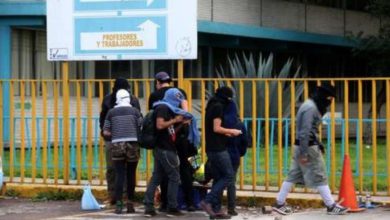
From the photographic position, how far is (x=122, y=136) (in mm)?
9984

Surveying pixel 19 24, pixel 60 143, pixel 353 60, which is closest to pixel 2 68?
pixel 19 24

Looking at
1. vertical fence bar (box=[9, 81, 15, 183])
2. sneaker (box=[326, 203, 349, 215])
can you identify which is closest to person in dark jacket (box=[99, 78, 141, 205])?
vertical fence bar (box=[9, 81, 15, 183])

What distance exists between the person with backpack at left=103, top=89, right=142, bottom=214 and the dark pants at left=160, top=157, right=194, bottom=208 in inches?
17.9

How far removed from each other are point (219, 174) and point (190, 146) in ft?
2.35

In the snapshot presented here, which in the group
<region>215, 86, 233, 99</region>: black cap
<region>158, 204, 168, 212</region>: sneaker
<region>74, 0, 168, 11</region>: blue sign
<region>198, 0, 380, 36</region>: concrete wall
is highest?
<region>198, 0, 380, 36</region>: concrete wall

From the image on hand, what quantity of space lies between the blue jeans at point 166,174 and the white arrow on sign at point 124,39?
2.16 metres

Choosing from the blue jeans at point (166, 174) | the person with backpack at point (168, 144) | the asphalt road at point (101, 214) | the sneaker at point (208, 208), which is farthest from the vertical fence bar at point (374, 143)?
the blue jeans at point (166, 174)

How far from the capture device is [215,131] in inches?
373

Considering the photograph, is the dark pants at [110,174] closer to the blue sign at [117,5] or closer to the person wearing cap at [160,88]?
the person wearing cap at [160,88]

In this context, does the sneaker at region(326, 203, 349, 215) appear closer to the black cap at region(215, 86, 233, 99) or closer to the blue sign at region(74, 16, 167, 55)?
the black cap at region(215, 86, 233, 99)

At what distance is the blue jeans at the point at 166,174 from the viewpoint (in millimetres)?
9758

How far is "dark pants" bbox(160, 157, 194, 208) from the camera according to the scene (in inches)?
400

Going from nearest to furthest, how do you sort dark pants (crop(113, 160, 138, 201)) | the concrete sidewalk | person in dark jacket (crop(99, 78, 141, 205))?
dark pants (crop(113, 160, 138, 201))
person in dark jacket (crop(99, 78, 141, 205))
the concrete sidewalk

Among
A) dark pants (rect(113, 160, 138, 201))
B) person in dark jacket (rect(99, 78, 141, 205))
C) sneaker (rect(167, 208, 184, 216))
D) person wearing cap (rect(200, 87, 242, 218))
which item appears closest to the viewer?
person wearing cap (rect(200, 87, 242, 218))
